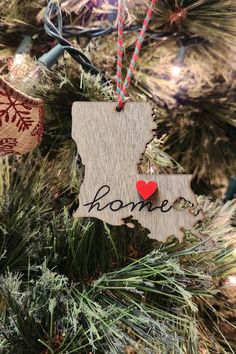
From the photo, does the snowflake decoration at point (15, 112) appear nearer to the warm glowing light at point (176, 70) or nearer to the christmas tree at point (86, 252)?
the christmas tree at point (86, 252)

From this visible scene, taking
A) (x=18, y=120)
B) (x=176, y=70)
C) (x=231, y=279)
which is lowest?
(x=231, y=279)

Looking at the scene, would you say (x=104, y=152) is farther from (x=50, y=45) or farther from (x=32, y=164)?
(x=50, y=45)

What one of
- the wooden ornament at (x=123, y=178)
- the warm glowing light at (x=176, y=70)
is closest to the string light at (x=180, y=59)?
the warm glowing light at (x=176, y=70)

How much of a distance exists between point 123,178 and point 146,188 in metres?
0.02

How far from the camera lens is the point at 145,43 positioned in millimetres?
767

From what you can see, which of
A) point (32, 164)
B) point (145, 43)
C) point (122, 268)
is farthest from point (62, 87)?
point (145, 43)

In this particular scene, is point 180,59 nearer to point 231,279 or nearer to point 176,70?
point 176,70

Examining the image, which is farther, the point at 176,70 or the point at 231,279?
the point at 176,70

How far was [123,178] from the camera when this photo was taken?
1.38 ft

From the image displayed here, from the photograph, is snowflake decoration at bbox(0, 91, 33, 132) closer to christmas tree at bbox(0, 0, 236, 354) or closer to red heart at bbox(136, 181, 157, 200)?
christmas tree at bbox(0, 0, 236, 354)

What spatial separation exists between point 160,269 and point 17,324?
132mm

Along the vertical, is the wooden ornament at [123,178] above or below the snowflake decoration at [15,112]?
below

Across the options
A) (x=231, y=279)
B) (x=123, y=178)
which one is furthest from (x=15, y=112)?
(x=231, y=279)

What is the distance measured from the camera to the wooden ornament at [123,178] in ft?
1.35
